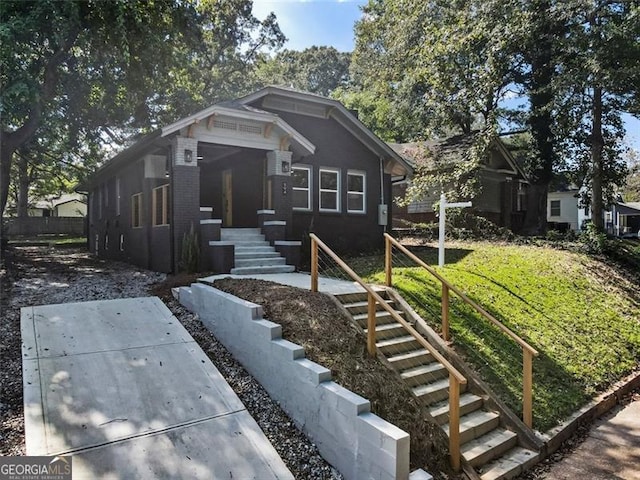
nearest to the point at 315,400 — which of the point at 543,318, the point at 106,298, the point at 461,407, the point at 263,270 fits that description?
the point at 461,407

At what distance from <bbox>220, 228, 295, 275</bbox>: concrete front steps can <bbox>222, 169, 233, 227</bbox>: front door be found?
2035mm

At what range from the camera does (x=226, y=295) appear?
605 cm

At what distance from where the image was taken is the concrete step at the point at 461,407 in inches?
188

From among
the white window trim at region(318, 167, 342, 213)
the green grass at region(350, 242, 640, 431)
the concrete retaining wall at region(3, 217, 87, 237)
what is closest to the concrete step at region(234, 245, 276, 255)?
the green grass at region(350, 242, 640, 431)

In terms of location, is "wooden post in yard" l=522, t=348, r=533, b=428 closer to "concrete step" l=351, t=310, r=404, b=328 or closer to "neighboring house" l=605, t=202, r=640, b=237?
"concrete step" l=351, t=310, r=404, b=328

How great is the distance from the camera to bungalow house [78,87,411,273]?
9.43m

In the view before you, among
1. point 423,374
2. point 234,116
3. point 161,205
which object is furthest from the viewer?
point 161,205

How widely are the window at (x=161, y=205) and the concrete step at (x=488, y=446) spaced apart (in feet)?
25.7

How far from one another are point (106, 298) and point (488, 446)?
638 centimetres

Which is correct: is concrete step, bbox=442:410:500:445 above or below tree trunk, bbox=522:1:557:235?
below

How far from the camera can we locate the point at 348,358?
4.87 meters

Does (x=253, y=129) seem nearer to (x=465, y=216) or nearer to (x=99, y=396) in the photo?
(x=99, y=396)

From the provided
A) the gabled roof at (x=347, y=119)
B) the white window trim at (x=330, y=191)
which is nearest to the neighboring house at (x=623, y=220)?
the gabled roof at (x=347, y=119)

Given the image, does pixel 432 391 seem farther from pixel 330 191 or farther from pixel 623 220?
pixel 623 220
